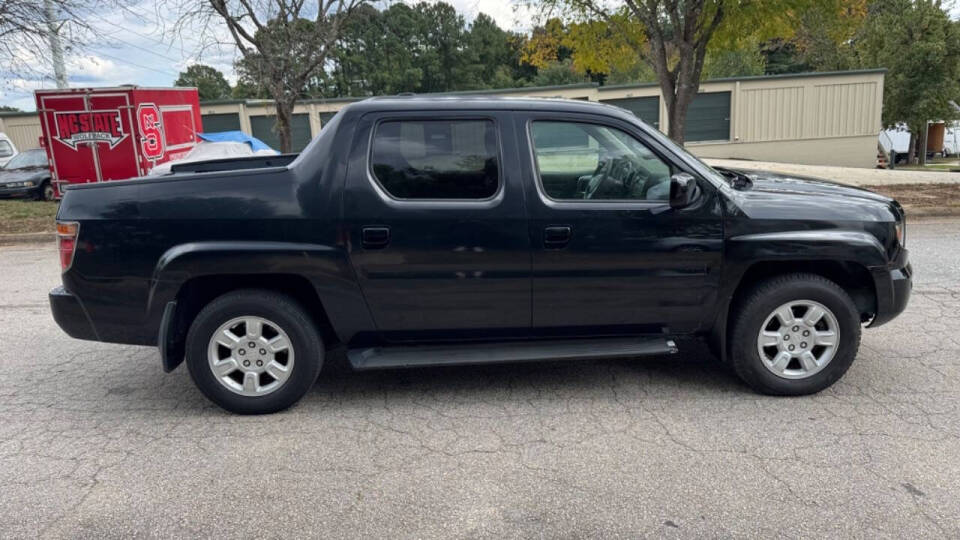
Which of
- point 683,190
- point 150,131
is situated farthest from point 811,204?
point 150,131

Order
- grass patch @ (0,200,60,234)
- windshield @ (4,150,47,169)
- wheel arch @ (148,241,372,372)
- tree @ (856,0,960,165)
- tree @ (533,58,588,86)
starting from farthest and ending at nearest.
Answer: tree @ (533,58,588,86)
tree @ (856,0,960,165)
windshield @ (4,150,47,169)
grass patch @ (0,200,60,234)
wheel arch @ (148,241,372,372)

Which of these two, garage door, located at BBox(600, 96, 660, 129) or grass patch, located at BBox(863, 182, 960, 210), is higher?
garage door, located at BBox(600, 96, 660, 129)

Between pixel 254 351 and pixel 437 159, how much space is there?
153 cm

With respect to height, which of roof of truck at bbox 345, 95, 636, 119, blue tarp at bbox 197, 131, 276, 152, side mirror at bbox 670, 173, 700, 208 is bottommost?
side mirror at bbox 670, 173, 700, 208

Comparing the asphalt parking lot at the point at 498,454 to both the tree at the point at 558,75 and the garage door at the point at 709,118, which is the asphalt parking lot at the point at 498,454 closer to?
the garage door at the point at 709,118

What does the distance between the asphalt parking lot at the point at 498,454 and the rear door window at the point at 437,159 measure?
1310 mm

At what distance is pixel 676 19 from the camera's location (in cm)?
1203

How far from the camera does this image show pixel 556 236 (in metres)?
3.97

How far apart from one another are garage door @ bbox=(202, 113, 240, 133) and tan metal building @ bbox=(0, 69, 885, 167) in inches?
28.3

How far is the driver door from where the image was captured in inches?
157

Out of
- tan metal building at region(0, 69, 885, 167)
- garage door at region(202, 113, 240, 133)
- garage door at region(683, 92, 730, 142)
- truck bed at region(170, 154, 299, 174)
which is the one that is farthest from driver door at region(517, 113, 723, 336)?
garage door at region(202, 113, 240, 133)

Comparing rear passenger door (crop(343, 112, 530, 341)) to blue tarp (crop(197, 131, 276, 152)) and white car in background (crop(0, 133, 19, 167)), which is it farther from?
white car in background (crop(0, 133, 19, 167))

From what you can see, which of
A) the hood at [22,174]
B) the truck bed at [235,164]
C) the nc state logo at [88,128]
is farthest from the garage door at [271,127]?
the truck bed at [235,164]

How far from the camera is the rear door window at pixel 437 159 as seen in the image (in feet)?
13.1
